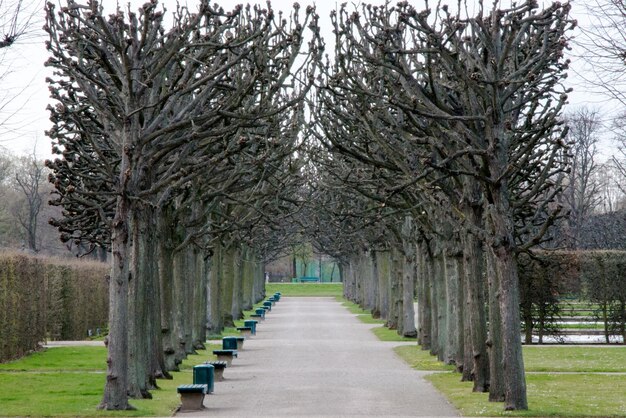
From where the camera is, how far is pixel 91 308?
4228 centimetres

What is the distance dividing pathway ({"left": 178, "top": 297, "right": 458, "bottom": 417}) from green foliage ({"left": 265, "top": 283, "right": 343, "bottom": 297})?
59.8m

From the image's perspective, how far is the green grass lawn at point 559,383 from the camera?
58.0ft

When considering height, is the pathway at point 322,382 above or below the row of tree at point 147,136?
below

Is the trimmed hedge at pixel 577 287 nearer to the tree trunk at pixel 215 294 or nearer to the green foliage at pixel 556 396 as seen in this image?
the tree trunk at pixel 215 294

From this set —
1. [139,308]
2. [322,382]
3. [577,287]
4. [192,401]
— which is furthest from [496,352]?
[577,287]

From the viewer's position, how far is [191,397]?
59.1ft

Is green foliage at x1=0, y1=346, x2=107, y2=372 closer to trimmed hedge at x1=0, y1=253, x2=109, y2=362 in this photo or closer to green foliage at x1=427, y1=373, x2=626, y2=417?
trimmed hedge at x1=0, y1=253, x2=109, y2=362

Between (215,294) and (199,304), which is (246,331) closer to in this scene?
(215,294)

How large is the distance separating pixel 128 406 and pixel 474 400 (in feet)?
19.8

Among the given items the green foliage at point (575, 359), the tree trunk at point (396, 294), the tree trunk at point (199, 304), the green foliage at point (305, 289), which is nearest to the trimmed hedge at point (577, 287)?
the green foliage at point (575, 359)

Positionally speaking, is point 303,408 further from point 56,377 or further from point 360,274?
point 360,274

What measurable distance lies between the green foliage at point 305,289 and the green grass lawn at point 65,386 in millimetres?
67629

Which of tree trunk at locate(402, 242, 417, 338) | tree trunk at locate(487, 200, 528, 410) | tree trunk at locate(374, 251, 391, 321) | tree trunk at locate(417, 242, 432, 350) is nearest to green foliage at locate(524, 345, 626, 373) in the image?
tree trunk at locate(417, 242, 432, 350)

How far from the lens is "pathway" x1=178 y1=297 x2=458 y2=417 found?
59.1 ft
